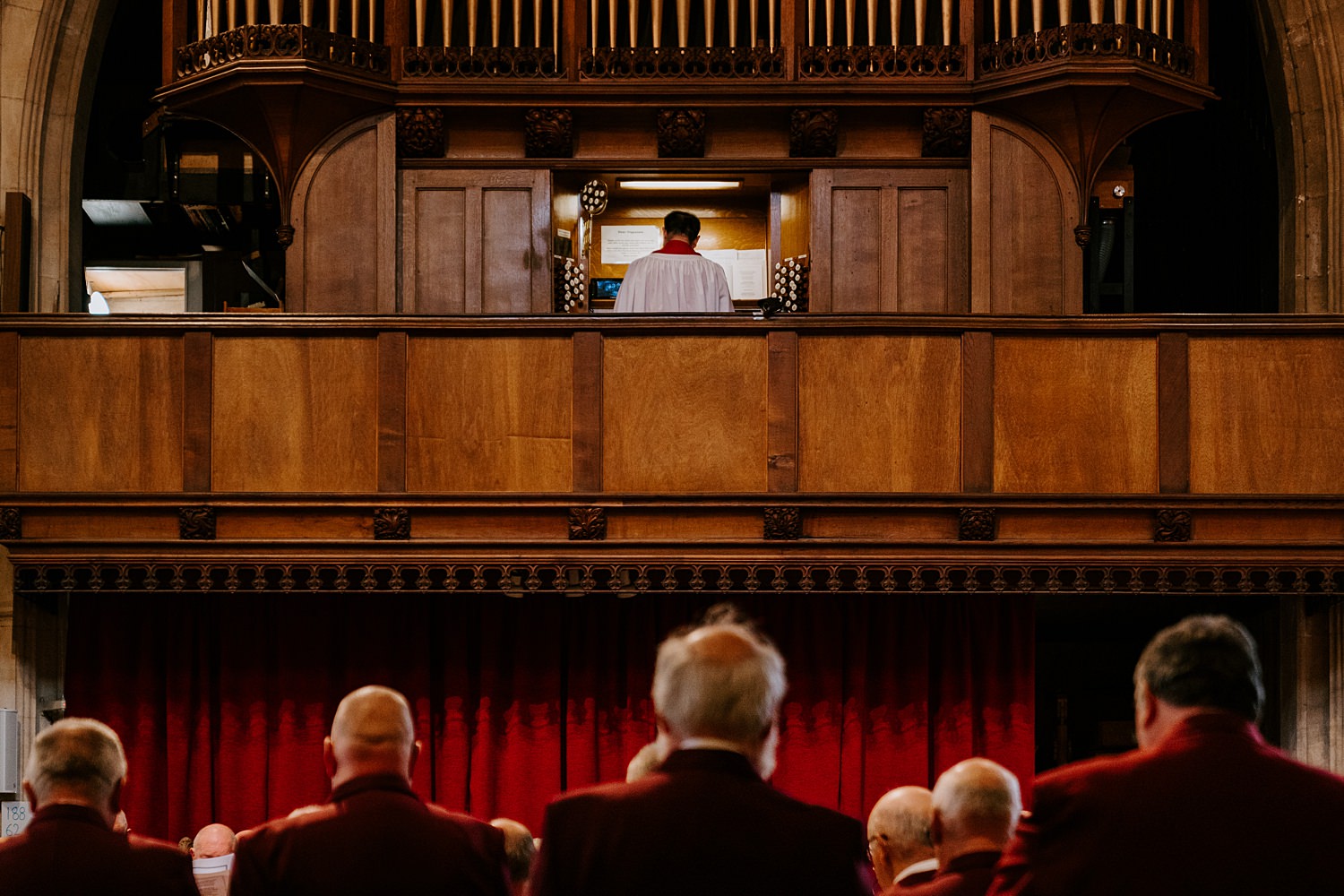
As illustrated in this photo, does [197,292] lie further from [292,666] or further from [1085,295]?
[1085,295]

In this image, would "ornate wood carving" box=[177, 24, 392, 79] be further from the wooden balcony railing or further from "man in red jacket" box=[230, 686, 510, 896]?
"man in red jacket" box=[230, 686, 510, 896]

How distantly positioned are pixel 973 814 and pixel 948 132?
22.7ft

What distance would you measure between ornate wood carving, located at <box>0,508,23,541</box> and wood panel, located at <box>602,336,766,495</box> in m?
3.22

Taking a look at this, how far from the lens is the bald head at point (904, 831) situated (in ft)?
17.0

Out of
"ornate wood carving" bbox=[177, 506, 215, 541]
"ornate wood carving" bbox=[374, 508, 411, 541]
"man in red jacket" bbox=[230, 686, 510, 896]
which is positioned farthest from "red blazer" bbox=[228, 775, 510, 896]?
"ornate wood carving" bbox=[177, 506, 215, 541]

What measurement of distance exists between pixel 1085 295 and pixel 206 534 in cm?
742

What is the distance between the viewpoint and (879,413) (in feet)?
29.8

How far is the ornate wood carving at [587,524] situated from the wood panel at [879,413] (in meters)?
1.12

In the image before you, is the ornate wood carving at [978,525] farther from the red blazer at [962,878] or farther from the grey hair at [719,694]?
the grey hair at [719,694]

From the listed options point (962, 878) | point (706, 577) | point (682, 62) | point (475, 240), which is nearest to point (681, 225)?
point (682, 62)

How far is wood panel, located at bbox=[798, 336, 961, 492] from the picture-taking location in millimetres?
9039

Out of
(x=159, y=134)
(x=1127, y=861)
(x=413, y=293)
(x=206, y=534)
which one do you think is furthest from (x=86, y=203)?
(x=1127, y=861)

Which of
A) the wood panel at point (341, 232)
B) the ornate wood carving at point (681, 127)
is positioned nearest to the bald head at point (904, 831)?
the wood panel at point (341, 232)

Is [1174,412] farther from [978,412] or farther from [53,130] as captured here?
[53,130]
